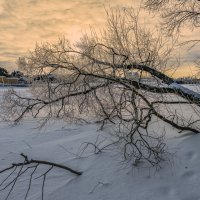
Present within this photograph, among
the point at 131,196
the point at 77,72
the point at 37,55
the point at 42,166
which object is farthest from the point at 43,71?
the point at 131,196

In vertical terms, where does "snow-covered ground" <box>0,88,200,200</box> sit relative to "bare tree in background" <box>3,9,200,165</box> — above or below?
below

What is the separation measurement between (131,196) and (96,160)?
1508mm

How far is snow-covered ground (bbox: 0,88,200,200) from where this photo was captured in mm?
5232

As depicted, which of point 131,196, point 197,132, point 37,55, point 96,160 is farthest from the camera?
point 37,55

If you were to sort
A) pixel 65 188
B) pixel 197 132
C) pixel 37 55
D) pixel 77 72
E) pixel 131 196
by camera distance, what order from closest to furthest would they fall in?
pixel 131 196 < pixel 65 188 < pixel 197 132 < pixel 77 72 < pixel 37 55

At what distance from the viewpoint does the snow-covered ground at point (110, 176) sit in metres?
5.23

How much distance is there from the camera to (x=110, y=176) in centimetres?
582

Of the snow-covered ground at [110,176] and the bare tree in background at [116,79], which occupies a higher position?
the bare tree in background at [116,79]

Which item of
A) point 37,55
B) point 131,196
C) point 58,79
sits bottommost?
point 131,196

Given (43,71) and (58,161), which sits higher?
(43,71)

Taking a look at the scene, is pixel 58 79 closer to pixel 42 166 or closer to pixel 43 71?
pixel 43 71

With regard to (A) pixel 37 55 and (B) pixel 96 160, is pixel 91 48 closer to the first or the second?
(A) pixel 37 55

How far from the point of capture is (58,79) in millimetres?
8898

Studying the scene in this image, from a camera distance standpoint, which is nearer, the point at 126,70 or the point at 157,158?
the point at 157,158
